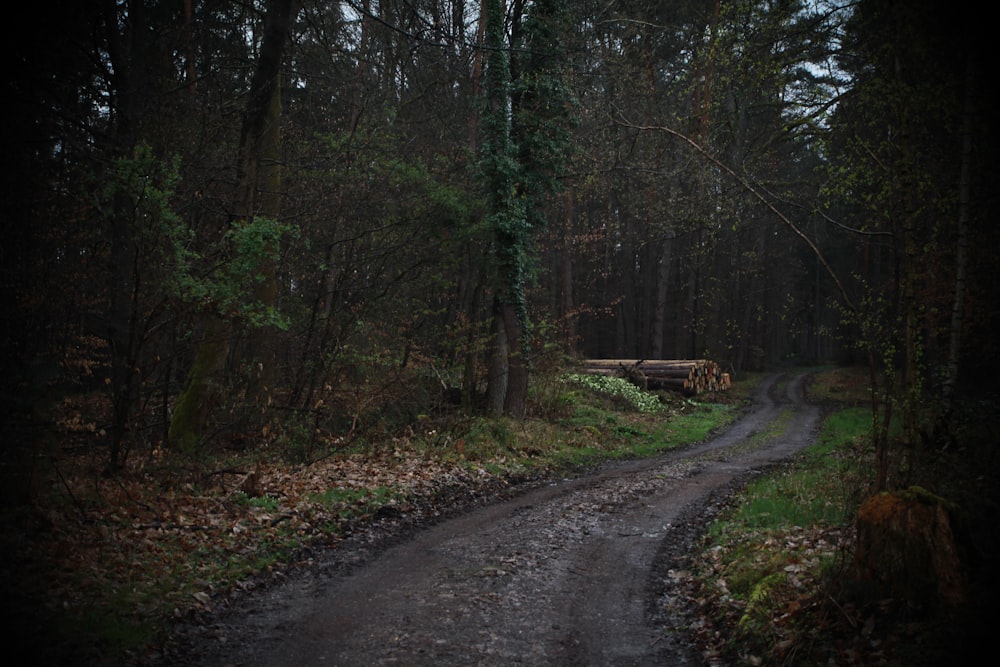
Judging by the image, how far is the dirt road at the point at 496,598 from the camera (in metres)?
4.90

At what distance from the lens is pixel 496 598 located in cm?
591

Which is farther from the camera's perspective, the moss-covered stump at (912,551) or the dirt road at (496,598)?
the dirt road at (496,598)

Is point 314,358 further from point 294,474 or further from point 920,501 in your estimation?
point 920,501

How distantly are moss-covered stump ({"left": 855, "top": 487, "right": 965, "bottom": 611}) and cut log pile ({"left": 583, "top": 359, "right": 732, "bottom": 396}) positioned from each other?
1938cm

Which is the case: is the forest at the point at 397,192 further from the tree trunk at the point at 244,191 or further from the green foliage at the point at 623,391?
the green foliage at the point at 623,391

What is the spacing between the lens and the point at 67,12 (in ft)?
24.3

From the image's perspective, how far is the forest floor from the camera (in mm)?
4797

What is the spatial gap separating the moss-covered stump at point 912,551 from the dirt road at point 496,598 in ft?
5.10

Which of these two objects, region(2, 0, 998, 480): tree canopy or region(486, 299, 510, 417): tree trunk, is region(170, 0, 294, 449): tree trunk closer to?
region(2, 0, 998, 480): tree canopy

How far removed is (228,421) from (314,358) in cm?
215

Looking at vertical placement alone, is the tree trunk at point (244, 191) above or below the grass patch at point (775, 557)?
above

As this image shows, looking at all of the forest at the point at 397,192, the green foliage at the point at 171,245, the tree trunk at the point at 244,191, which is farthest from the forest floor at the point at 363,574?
the green foliage at the point at 171,245

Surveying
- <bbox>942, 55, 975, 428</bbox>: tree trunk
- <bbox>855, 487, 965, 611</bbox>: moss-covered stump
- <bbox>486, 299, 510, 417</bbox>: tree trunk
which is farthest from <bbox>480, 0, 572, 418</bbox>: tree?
<bbox>855, 487, 965, 611</bbox>: moss-covered stump

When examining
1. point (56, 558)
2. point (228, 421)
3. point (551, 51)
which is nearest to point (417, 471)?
point (228, 421)
